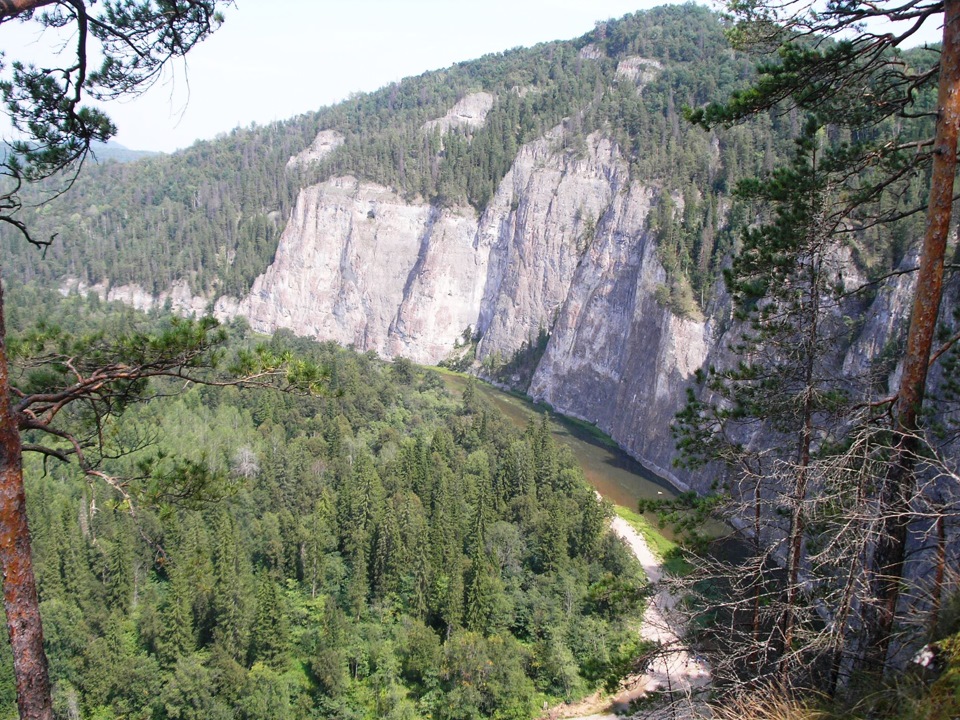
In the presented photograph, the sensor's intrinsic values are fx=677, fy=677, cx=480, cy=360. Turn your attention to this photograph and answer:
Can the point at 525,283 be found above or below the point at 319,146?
below

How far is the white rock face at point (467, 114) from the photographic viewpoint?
81875mm

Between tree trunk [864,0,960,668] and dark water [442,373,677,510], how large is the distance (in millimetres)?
21975

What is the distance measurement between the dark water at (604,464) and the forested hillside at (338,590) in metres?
4.57

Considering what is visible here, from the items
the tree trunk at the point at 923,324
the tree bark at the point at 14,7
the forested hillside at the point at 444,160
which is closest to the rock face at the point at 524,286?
the forested hillside at the point at 444,160

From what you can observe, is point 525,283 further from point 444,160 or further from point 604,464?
point 604,464

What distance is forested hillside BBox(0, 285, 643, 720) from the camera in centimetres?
1667

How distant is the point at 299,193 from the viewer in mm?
67250

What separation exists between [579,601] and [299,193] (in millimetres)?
56745

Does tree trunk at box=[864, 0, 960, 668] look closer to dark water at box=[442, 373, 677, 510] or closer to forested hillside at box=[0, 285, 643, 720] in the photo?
forested hillside at box=[0, 285, 643, 720]

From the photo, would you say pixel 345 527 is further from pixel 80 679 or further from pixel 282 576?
pixel 80 679

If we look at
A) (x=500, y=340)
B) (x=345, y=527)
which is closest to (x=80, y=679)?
(x=345, y=527)

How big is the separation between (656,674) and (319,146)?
90.7 metres

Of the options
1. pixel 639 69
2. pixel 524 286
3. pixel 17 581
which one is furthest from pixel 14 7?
pixel 639 69

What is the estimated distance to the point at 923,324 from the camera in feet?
16.2
